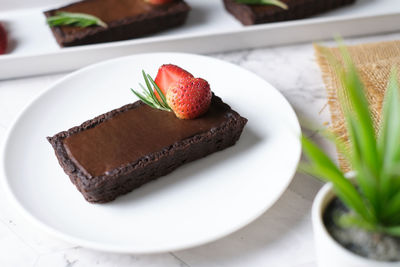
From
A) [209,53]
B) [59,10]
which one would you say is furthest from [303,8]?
[59,10]

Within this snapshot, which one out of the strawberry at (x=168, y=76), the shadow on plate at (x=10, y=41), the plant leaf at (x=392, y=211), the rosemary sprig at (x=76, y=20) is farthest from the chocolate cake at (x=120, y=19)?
the plant leaf at (x=392, y=211)

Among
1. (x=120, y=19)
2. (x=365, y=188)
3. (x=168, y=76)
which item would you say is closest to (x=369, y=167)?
(x=365, y=188)

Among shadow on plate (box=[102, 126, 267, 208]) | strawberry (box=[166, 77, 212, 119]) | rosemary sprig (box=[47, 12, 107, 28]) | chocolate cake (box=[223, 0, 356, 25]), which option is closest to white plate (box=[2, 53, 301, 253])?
shadow on plate (box=[102, 126, 267, 208])

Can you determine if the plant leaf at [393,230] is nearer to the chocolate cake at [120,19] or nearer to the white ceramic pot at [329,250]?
the white ceramic pot at [329,250]

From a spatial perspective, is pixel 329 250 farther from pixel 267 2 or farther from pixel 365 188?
pixel 267 2

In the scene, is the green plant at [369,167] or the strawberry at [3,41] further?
the strawberry at [3,41]

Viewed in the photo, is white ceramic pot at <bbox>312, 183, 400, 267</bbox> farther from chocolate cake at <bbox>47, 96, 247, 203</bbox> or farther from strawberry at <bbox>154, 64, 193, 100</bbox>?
strawberry at <bbox>154, 64, 193, 100</bbox>

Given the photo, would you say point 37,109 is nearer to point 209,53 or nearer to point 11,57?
point 11,57
